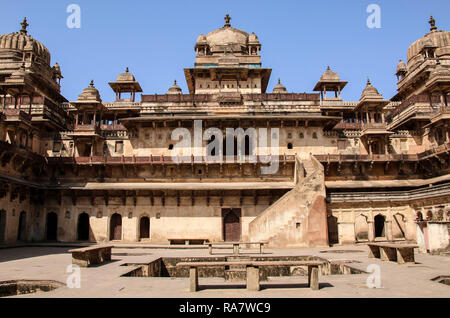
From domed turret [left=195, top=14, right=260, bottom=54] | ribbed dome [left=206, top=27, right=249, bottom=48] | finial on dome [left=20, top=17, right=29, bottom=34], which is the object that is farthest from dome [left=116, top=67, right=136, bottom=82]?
finial on dome [left=20, top=17, right=29, bottom=34]

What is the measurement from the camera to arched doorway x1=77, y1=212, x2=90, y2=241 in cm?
2888

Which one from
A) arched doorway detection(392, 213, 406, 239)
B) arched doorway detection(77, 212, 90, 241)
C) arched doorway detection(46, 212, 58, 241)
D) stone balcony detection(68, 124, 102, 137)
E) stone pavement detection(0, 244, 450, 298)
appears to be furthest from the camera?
stone balcony detection(68, 124, 102, 137)

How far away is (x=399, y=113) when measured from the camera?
3609 centimetres

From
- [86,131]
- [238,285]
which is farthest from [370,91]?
[238,285]

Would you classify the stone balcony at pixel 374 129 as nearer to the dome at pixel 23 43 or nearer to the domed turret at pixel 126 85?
the domed turret at pixel 126 85

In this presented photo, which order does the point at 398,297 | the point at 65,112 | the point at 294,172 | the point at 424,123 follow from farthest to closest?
the point at 65,112
the point at 424,123
the point at 294,172
the point at 398,297

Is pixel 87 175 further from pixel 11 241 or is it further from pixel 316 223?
pixel 316 223

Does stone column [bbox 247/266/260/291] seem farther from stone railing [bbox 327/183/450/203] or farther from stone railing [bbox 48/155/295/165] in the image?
stone railing [bbox 48/155/295/165]

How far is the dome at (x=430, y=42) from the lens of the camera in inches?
1628

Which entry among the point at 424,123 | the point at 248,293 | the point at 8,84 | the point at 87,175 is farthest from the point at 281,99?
the point at 248,293

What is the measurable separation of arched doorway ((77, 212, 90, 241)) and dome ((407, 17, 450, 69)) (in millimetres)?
38440

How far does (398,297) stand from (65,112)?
126ft

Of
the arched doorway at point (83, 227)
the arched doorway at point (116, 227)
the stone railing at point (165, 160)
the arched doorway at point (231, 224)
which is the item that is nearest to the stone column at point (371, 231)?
the stone railing at point (165, 160)

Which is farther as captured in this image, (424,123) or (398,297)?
(424,123)
